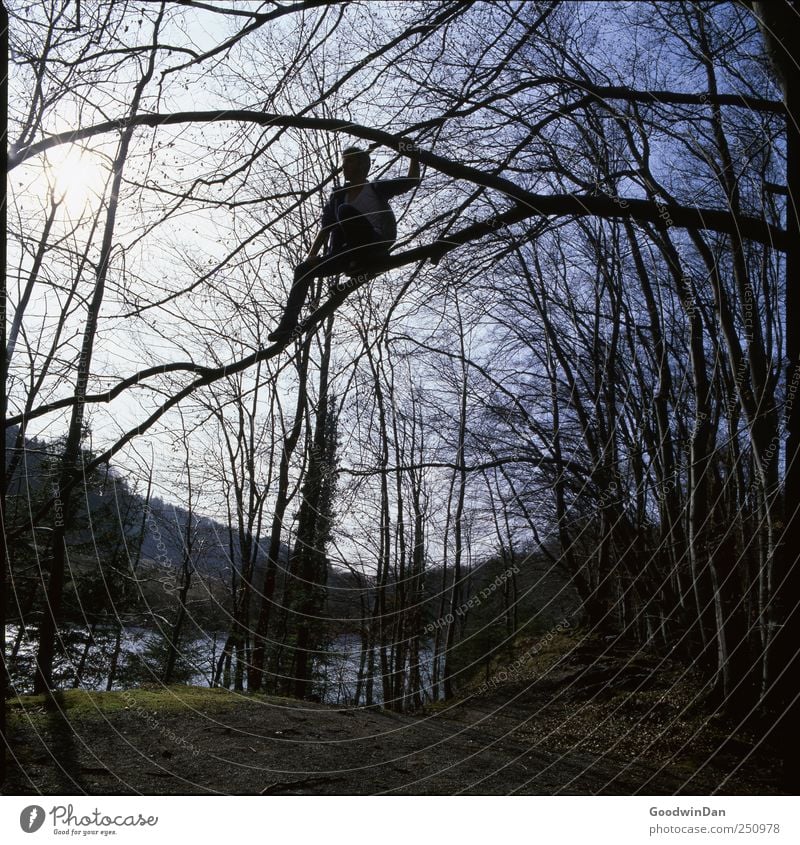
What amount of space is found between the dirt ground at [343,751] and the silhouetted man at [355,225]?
1483 mm

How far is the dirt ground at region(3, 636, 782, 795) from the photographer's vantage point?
1764 mm

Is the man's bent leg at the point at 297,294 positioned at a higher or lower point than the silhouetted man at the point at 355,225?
lower

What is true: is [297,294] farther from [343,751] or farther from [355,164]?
[343,751]

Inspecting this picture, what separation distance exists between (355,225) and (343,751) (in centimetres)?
189

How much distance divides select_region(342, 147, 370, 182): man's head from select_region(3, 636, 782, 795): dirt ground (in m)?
2.01

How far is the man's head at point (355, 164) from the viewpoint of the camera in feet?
8.08

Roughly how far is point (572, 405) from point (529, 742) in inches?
49.2

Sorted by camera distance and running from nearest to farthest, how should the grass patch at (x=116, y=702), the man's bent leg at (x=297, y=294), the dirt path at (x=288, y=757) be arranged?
the dirt path at (x=288, y=757), the grass patch at (x=116, y=702), the man's bent leg at (x=297, y=294)

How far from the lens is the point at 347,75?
8.55 ft

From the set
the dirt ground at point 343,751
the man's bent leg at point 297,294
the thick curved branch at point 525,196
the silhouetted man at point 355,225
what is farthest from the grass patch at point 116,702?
the thick curved branch at point 525,196

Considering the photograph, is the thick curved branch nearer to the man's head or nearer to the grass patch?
the man's head

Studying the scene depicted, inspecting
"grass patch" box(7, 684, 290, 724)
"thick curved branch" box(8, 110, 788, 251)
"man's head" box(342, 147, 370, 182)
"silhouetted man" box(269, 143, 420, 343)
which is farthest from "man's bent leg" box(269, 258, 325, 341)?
"grass patch" box(7, 684, 290, 724)

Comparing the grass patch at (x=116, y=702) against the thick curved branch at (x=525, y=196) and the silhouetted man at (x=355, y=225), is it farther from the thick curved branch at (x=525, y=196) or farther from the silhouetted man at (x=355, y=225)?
the thick curved branch at (x=525, y=196)

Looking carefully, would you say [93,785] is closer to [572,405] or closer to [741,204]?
[572,405]
